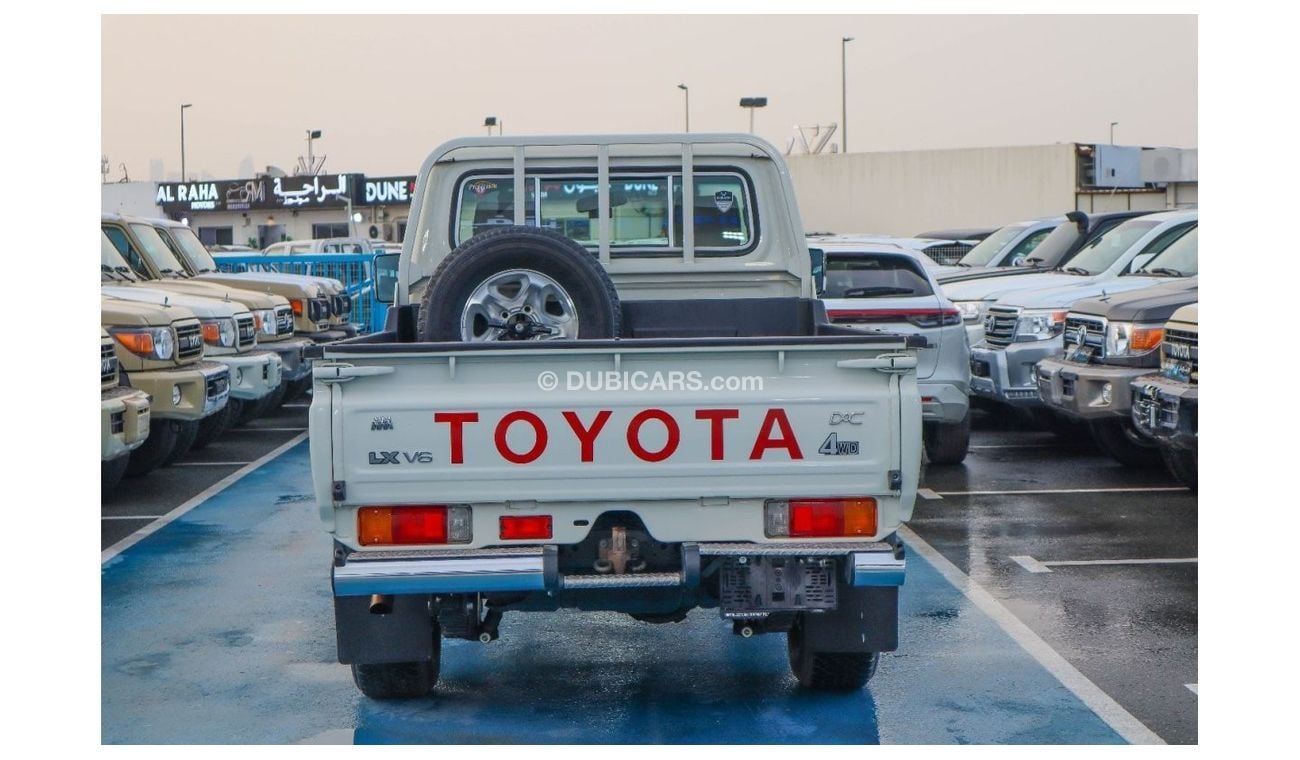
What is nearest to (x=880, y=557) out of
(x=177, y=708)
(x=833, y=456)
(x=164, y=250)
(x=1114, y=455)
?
(x=833, y=456)

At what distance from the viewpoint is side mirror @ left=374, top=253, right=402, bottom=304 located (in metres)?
7.66

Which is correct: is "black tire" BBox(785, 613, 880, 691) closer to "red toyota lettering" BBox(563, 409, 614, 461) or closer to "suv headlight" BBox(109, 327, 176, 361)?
"red toyota lettering" BBox(563, 409, 614, 461)

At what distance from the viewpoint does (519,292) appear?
6191mm

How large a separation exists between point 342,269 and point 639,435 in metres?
14.7

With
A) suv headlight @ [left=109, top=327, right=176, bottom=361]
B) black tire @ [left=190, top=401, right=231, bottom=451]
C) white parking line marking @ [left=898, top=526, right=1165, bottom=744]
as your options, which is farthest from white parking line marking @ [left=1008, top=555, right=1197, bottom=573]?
black tire @ [left=190, top=401, right=231, bottom=451]

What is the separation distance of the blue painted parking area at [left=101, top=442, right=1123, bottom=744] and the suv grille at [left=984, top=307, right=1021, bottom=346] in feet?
16.1

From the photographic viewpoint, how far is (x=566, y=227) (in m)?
7.53

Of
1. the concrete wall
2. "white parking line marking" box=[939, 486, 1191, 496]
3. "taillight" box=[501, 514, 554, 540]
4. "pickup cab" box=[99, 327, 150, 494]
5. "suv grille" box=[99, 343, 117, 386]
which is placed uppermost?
the concrete wall

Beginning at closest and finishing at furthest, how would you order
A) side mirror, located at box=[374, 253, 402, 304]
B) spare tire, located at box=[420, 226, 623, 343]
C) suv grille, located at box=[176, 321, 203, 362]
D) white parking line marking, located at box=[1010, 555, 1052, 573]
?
spare tire, located at box=[420, 226, 623, 343]
side mirror, located at box=[374, 253, 402, 304]
white parking line marking, located at box=[1010, 555, 1052, 573]
suv grille, located at box=[176, 321, 203, 362]

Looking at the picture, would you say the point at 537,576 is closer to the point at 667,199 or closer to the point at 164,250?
the point at 667,199

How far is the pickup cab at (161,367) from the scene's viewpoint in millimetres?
11078

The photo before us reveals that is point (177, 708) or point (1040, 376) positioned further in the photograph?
point (1040, 376)

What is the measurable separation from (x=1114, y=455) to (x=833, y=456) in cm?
730

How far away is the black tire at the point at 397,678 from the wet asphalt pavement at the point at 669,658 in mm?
76
